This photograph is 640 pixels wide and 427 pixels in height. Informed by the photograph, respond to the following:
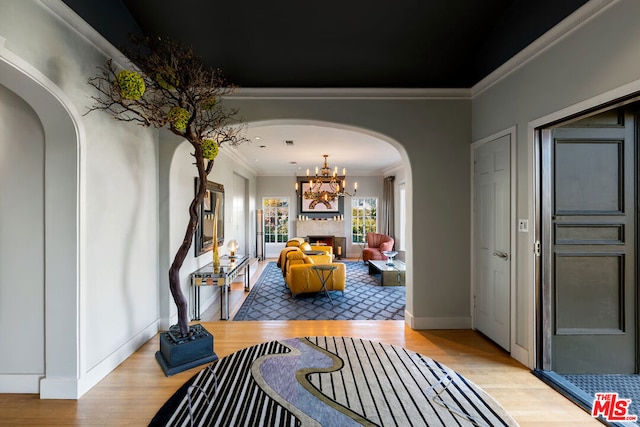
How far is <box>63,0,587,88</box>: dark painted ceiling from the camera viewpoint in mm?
2562

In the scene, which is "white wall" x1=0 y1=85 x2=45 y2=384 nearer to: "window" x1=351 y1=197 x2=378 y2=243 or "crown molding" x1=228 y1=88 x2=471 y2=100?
"crown molding" x1=228 y1=88 x2=471 y2=100

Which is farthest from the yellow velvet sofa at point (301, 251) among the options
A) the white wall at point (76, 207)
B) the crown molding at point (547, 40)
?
the crown molding at point (547, 40)

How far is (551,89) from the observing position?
2152mm

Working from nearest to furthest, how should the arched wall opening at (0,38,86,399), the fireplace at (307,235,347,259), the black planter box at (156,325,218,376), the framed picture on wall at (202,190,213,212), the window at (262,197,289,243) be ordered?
the arched wall opening at (0,38,86,399), the black planter box at (156,325,218,376), the framed picture on wall at (202,190,213,212), the fireplace at (307,235,347,259), the window at (262,197,289,243)

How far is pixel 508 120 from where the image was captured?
2.61 m

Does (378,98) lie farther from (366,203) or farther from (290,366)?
(366,203)

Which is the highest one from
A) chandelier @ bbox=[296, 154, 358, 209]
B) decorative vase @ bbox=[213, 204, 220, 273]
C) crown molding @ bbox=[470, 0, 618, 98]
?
crown molding @ bbox=[470, 0, 618, 98]

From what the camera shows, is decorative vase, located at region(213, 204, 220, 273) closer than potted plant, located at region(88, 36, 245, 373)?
No

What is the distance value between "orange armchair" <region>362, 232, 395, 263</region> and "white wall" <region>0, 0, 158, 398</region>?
5.72 metres

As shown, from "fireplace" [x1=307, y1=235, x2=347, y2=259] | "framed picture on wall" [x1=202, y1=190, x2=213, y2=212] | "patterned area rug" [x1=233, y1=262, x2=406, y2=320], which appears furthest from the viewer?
"fireplace" [x1=307, y1=235, x2=347, y2=259]

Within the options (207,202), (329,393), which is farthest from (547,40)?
(207,202)

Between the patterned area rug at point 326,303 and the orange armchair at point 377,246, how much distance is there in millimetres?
1496

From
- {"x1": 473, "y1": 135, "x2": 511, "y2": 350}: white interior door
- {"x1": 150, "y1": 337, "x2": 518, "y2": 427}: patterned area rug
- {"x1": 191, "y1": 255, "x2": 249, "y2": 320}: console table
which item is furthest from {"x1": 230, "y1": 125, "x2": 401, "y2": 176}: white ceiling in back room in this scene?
{"x1": 150, "y1": 337, "x2": 518, "y2": 427}: patterned area rug

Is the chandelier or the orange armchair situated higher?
the chandelier
